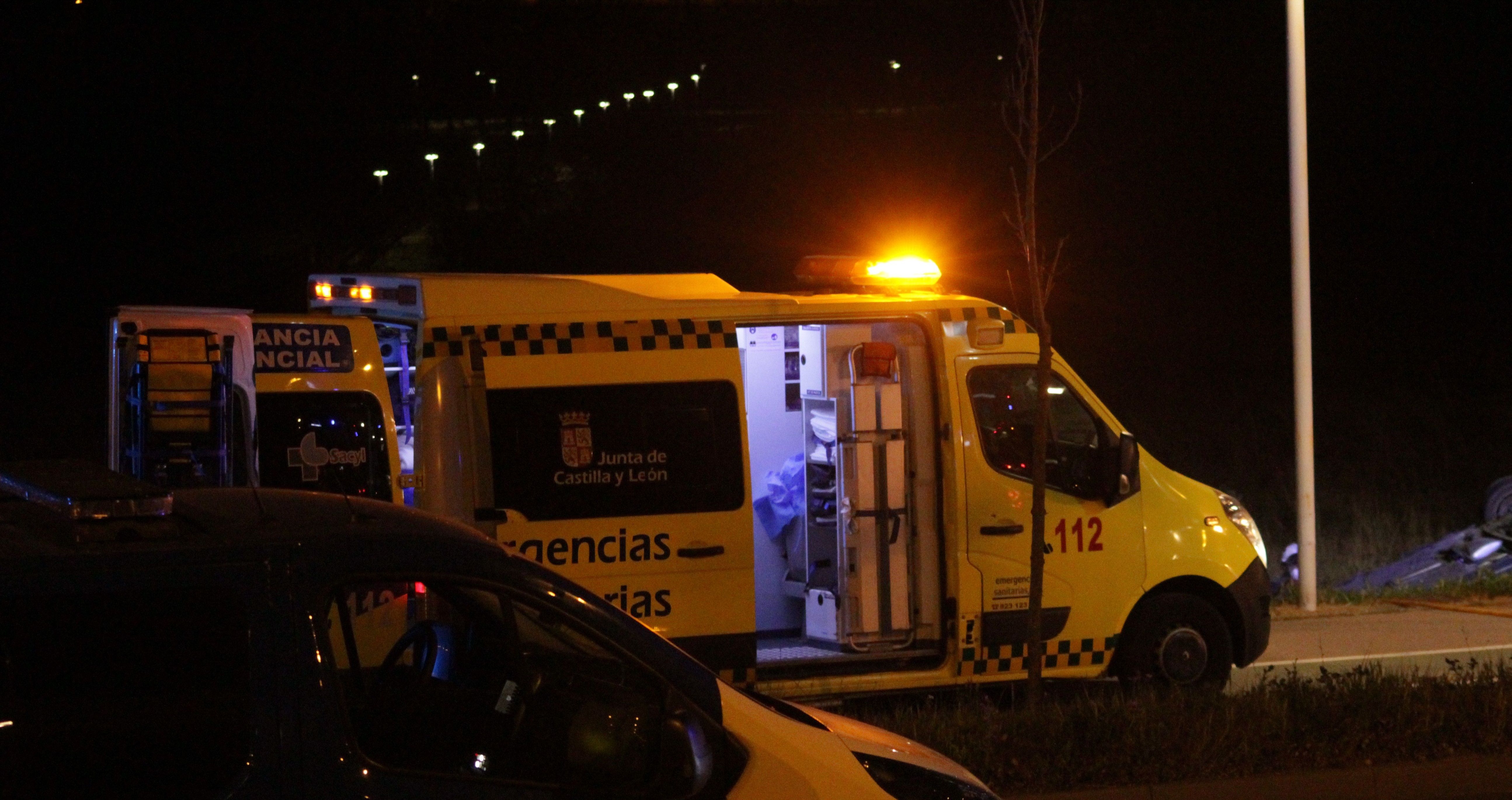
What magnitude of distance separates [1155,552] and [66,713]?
6.45 metres

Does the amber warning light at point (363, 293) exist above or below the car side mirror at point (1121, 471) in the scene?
above

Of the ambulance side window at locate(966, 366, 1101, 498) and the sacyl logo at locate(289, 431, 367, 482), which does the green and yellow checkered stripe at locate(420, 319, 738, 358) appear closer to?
the sacyl logo at locate(289, 431, 367, 482)

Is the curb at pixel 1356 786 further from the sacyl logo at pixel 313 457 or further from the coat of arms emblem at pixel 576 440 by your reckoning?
the sacyl logo at pixel 313 457

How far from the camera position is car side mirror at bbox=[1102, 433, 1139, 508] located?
26.6 ft

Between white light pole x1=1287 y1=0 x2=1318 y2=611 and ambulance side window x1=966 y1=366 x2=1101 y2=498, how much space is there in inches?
169

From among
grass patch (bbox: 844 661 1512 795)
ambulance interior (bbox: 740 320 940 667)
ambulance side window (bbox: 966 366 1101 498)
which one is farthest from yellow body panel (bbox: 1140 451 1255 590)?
ambulance interior (bbox: 740 320 940 667)

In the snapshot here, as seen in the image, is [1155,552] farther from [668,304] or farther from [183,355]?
[183,355]

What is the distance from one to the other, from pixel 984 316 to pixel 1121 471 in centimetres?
112

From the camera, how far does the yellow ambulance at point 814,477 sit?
24.2 ft

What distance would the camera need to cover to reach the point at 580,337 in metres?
7.51

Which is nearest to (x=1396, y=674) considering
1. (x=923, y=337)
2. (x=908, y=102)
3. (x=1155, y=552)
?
(x=1155, y=552)

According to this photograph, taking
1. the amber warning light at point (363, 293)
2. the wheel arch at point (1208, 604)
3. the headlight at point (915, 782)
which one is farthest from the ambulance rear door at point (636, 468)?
the headlight at point (915, 782)

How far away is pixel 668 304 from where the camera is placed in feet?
25.1

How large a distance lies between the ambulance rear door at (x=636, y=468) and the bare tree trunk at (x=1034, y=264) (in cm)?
141
